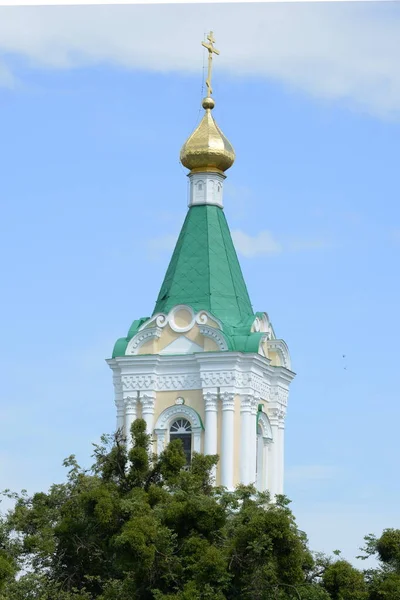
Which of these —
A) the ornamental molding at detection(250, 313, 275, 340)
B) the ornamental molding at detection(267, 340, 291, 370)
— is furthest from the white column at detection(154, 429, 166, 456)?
the ornamental molding at detection(267, 340, 291, 370)

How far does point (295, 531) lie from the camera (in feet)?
94.4

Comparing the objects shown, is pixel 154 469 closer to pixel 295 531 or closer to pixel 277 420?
pixel 295 531

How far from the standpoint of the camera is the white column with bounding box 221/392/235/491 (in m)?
36.2

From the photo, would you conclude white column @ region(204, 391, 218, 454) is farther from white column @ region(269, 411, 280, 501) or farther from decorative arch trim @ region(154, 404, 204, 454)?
white column @ region(269, 411, 280, 501)

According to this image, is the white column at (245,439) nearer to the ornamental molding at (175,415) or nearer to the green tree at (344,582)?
the ornamental molding at (175,415)

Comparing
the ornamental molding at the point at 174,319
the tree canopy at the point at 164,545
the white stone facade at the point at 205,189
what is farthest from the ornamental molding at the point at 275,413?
the tree canopy at the point at 164,545

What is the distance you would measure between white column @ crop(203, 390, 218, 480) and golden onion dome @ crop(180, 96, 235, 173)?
4656 mm

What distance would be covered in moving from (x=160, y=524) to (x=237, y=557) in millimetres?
1211

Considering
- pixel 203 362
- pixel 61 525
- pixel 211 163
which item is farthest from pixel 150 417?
pixel 61 525

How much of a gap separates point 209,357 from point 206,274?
175cm

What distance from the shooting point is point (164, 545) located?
28453 mm

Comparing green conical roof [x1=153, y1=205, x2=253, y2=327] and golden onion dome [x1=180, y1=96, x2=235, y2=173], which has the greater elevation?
golden onion dome [x1=180, y1=96, x2=235, y2=173]

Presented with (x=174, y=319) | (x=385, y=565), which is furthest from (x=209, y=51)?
(x=385, y=565)

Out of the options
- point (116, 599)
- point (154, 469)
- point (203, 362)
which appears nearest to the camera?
point (116, 599)
